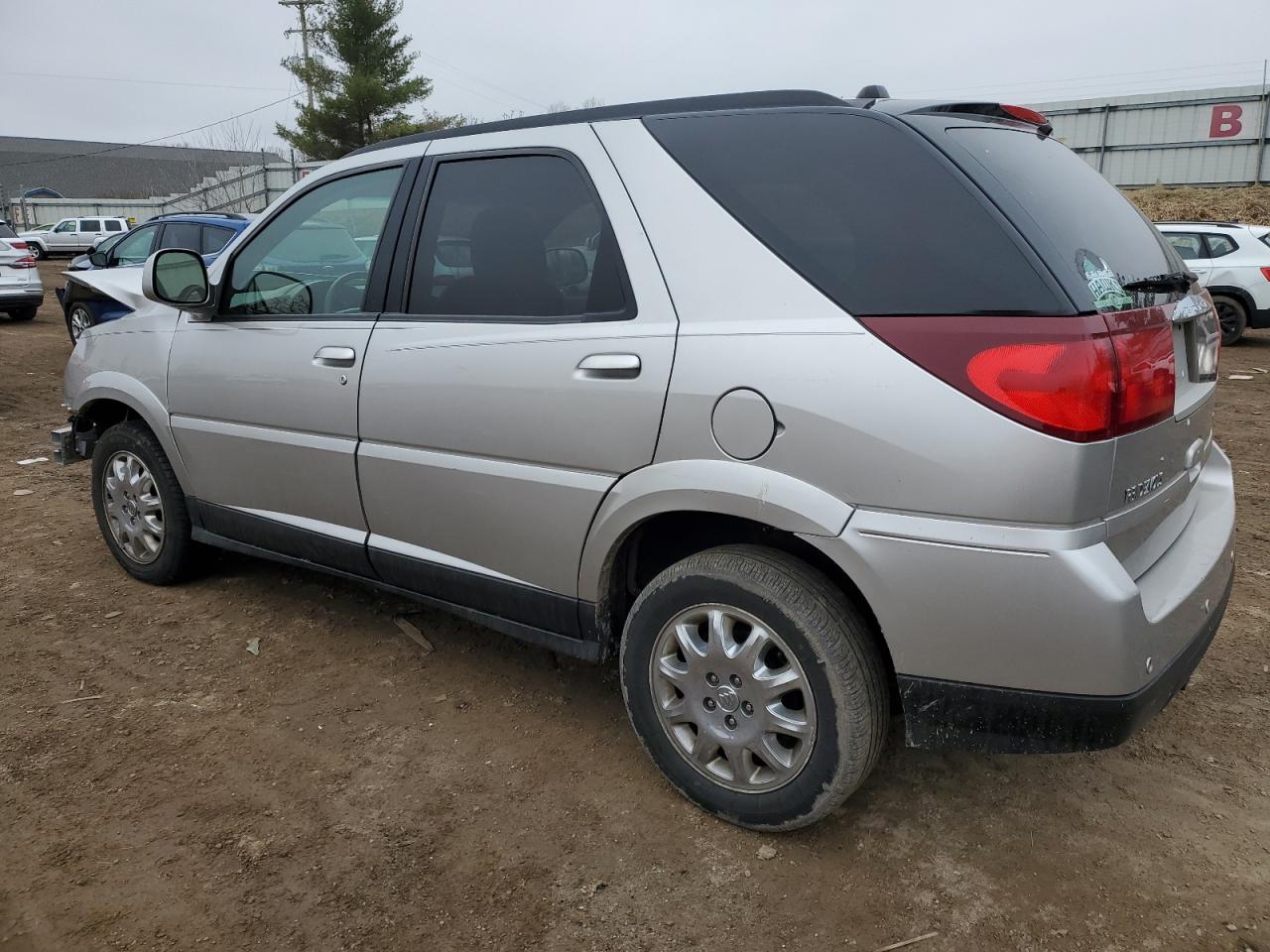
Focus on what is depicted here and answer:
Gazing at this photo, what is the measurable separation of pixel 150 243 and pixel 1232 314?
13.9m

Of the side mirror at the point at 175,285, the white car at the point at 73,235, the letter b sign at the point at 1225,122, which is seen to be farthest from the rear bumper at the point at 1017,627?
the white car at the point at 73,235

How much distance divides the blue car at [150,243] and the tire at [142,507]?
7.67 meters

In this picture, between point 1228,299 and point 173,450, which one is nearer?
point 173,450

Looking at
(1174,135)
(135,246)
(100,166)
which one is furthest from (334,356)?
(100,166)

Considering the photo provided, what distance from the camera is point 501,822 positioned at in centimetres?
270

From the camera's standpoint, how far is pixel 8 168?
59938 millimetres

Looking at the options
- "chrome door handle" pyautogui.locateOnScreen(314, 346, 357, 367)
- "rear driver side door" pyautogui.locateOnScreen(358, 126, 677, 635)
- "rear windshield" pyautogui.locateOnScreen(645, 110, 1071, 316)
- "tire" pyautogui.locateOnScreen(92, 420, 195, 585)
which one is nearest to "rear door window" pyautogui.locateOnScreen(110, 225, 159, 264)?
"tire" pyautogui.locateOnScreen(92, 420, 195, 585)

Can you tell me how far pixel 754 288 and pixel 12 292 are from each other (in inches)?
622

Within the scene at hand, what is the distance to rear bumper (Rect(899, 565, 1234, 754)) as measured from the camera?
2.13 metres

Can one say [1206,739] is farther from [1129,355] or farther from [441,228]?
[441,228]

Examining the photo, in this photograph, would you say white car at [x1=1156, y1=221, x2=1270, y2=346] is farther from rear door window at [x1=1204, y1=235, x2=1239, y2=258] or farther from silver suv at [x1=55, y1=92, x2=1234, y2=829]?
silver suv at [x1=55, y1=92, x2=1234, y2=829]

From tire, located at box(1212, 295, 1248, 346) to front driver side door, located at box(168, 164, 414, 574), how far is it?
40.5ft

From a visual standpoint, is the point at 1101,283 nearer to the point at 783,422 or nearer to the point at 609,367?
the point at 783,422

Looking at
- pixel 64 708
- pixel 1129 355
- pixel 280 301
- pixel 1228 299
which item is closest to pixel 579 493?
pixel 1129 355
